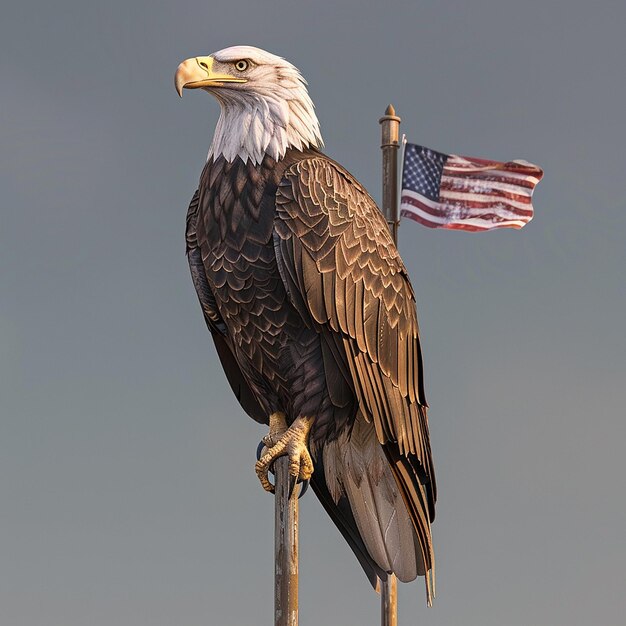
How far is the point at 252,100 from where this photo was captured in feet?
19.5

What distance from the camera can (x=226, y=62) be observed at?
5910mm

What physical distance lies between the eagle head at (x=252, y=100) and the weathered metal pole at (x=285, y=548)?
5.75 feet

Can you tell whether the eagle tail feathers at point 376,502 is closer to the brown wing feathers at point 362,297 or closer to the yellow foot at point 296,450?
the brown wing feathers at point 362,297

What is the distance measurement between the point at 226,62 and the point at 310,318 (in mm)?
1525

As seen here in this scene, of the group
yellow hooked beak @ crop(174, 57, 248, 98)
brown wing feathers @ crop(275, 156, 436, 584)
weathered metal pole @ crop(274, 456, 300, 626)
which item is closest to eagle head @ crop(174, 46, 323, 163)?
yellow hooked beak @ crop(174, 57, 248, 98)

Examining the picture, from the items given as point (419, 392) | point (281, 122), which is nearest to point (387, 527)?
point (419, 392)

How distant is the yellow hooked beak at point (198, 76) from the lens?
18.9 ft

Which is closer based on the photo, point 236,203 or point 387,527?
point 236,203

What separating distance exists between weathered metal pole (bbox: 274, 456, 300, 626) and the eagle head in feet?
5.75

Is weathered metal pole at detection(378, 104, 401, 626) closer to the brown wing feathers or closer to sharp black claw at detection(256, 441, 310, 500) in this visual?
the brown wing feathers

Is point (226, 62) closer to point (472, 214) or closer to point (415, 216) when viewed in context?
point (415, 216)

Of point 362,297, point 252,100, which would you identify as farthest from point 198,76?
point 362,297

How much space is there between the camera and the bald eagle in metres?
5.67

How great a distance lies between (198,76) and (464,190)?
3690 millimetres
